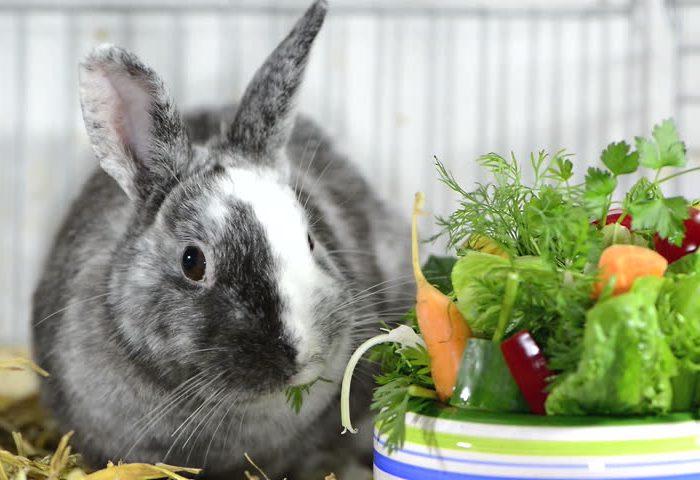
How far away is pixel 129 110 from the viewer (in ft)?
4.00

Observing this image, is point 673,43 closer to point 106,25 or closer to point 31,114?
point 106,25

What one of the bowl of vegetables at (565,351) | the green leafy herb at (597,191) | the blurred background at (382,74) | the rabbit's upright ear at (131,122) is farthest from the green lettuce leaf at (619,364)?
the blurred background at (382,74)

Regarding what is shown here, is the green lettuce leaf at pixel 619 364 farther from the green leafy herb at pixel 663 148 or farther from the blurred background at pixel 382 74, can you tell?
the blurred background at pixel 382 74

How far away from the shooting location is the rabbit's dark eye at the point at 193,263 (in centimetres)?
113

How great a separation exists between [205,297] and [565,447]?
1.77ft

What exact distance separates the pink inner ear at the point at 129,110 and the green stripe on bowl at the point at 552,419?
0.66 m

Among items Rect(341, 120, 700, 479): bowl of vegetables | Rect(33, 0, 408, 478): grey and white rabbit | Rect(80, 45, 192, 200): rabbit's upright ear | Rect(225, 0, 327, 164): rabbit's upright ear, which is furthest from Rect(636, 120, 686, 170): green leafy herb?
Rect(80, 45, 192, 200): rabbit's upright ear

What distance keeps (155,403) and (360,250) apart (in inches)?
18.0

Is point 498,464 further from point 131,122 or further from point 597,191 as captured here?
point 131,122

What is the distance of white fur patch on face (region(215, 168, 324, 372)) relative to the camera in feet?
3.46

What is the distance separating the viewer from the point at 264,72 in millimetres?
1240

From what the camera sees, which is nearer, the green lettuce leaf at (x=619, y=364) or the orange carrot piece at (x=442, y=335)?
the green lettuce leaf at (x=619, y=364)

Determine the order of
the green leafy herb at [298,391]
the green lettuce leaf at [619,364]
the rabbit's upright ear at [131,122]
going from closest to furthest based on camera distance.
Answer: the green lettuce leaf at [619,364]
the green leafy herb at [298,391]
the rabbit's upright ear at [131,122]

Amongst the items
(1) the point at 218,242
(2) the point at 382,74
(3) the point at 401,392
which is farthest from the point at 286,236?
(2) the point at 382,74
